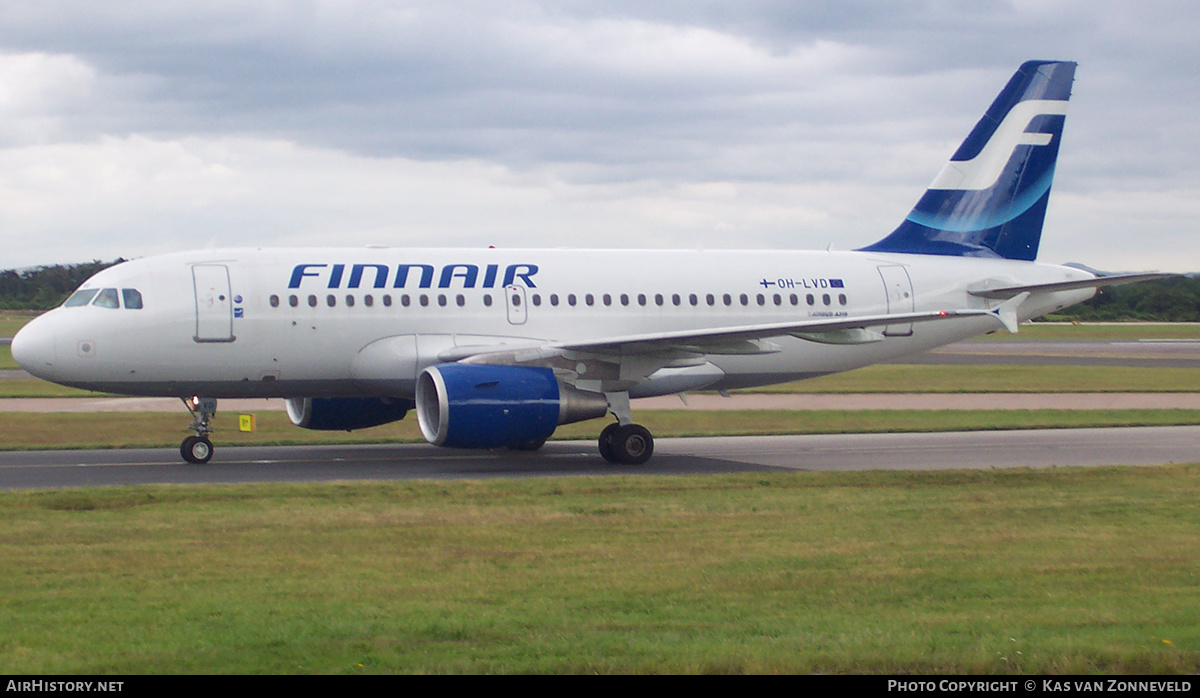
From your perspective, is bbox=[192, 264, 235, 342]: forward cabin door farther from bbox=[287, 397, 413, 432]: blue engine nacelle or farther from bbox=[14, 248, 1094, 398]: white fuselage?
bbox=[287, 397, 413, 432]: blue engine nacelle

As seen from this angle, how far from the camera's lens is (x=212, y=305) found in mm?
21734

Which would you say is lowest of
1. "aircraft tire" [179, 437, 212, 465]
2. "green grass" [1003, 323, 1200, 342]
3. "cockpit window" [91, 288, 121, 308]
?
"green grass" [1003, 323, 1200, 342]

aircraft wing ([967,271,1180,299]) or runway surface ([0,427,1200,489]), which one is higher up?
aircraft wing ([967,271,1180,299])

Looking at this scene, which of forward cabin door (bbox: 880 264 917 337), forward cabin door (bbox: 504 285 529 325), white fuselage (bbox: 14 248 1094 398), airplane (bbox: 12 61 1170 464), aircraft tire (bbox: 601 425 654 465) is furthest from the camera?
forward cabin door (bbox: 880 264 917 337)

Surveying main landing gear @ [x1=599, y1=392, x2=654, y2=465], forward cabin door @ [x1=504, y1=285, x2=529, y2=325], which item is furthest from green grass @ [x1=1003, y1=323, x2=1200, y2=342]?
main landing gear @ [x1=599, y1=392, x2=654, y2=465]

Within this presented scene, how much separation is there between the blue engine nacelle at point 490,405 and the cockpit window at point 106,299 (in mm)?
5172

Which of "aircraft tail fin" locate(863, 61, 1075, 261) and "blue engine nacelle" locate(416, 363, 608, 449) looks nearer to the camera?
"blue engine nacelle" locate(416, 363, 608, 449)

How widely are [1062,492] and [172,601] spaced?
37.5 ft

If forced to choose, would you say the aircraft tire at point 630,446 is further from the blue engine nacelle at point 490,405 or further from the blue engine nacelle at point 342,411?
the blue engine nacelle at point 342,411

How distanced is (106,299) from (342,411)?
15.8ft

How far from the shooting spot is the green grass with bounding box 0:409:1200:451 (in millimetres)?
26016

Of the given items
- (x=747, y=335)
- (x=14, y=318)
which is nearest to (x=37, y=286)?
(x=14, y=318)

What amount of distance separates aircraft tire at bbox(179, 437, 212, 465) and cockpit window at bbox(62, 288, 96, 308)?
2826 mm
